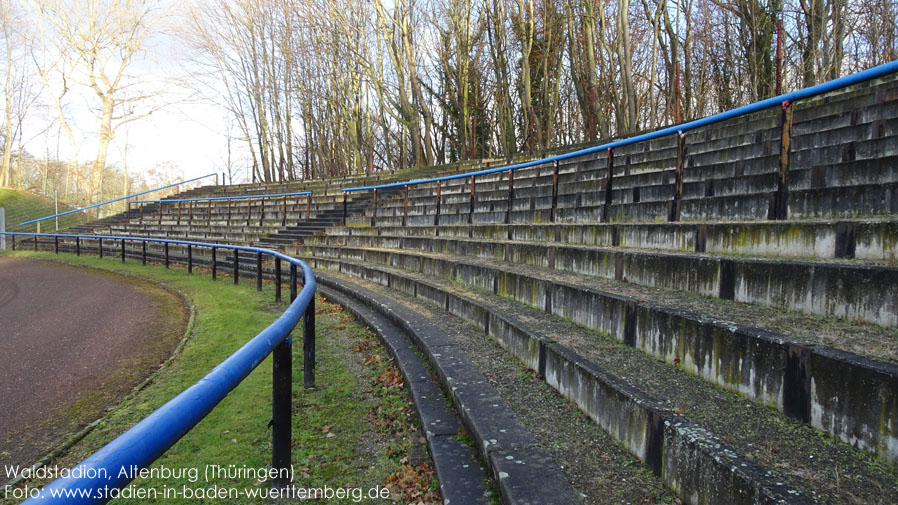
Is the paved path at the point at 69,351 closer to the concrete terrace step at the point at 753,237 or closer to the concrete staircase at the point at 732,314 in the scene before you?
the concrete staircase at the point at 732,314

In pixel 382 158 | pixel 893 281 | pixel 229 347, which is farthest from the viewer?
pixel 382 158

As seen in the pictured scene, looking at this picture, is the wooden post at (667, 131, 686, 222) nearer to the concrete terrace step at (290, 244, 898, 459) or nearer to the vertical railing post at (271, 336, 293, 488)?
the concrete terrace step at (290, 244, 898, 459)

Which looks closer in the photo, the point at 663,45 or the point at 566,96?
the point at 663,45

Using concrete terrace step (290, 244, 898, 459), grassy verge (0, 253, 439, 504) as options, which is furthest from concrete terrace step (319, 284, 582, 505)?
concrete terrace step (290, 244, 898, 459)

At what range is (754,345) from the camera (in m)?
2.04

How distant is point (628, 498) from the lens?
5.92 feet

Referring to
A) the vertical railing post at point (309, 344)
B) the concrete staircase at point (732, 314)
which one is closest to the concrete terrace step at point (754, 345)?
the concrete staircase at point (732, 314)

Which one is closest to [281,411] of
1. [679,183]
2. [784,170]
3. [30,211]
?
[784,170]

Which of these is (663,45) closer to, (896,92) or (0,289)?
(896,92)

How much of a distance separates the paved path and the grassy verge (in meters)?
0.32

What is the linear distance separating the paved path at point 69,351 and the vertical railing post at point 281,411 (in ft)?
5.48

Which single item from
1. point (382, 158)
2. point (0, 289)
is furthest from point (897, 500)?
point (382, 158)

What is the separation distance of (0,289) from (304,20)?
53.0ft

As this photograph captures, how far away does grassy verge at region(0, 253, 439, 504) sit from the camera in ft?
8.09
